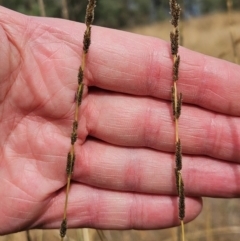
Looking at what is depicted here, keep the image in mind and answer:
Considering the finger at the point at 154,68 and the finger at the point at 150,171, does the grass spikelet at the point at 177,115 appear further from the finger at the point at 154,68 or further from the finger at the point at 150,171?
the finger at the point at 150,171

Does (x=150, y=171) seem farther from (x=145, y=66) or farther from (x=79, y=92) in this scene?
(x=79, y=92)

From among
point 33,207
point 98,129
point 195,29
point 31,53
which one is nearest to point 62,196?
point 33,207

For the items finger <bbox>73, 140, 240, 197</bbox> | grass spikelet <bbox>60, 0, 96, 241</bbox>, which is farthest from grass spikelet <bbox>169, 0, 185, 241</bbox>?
finger <bbox>73, 140, 240, 197</bbox>

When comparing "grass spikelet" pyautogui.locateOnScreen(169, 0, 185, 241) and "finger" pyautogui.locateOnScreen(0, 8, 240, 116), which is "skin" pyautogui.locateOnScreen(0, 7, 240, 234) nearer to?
"finger" pyautogui.locateOnScreen(0, 8, 240, 116)

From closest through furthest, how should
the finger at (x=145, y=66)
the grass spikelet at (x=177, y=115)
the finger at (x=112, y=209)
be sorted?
the grass spikelet at (x=177, y=115) → the finger at (x=145, y=66) → the finger at (x=112, y=209)

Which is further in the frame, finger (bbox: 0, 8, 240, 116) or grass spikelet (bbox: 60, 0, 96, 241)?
finger (bbox: 0, 8, 240, 116)

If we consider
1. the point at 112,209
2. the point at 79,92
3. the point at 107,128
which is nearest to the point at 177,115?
the point at 79,92

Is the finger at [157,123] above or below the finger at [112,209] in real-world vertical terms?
above

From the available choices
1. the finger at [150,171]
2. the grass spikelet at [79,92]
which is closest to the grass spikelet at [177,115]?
the grass spikelet at [79,92]
